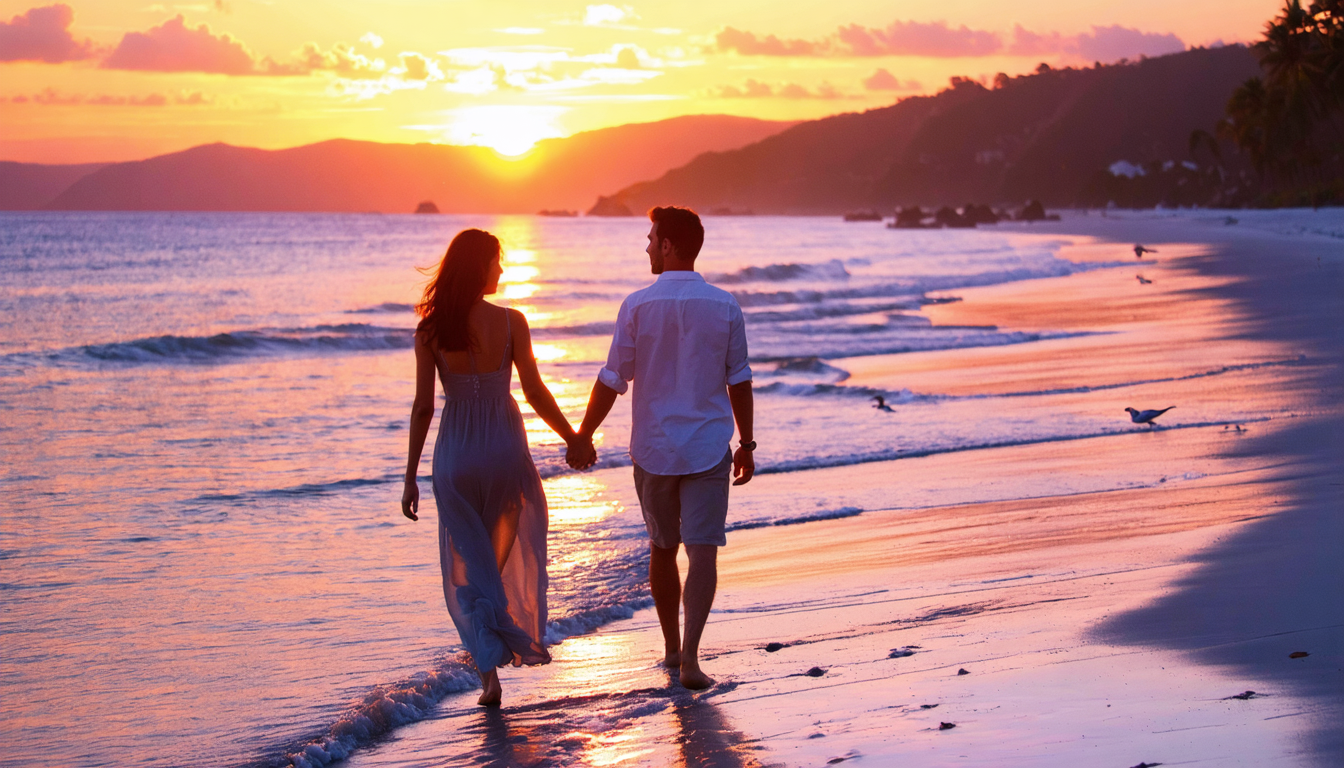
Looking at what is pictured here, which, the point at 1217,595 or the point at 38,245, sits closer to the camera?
the point at 1217,595

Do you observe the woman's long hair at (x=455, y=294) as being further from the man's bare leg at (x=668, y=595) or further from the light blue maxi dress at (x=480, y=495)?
the man's bare leg at (x=668, y=595)

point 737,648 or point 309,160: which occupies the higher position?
point 309,160

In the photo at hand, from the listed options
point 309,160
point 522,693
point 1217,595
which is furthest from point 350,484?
point 309,160

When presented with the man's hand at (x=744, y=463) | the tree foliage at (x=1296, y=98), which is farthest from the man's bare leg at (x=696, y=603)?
the tree foliage at (x=1296, y=98)

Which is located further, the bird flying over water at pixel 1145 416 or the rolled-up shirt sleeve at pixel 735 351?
the bird flying over water at pixel 1145 416

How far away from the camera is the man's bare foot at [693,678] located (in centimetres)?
430

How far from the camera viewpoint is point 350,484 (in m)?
8.65

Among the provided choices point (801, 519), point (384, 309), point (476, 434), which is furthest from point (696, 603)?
point (384, 309)

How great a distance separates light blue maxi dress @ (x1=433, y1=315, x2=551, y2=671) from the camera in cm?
420

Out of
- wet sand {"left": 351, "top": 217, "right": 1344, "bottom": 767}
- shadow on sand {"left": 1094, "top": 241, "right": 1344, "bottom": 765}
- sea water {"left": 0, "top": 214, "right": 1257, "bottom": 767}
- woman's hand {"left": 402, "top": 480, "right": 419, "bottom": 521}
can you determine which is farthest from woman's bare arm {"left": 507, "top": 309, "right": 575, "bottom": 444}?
shadow on sand {"left": 1094, "top": 241, "right": 1344, "bottom": 765}

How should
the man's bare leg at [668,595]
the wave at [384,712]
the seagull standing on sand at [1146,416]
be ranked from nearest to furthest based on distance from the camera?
the wave at [384,712] → the man's bare leg at [668,595] → the seagull standing on sand at [1146,416]

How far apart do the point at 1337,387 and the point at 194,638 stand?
10916 millimetres

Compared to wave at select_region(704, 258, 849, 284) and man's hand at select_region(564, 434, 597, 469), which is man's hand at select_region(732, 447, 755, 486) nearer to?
man's hand at select_region(564, 434, 597, 469)

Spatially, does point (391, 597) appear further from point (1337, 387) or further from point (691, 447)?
point (1337, 387)
